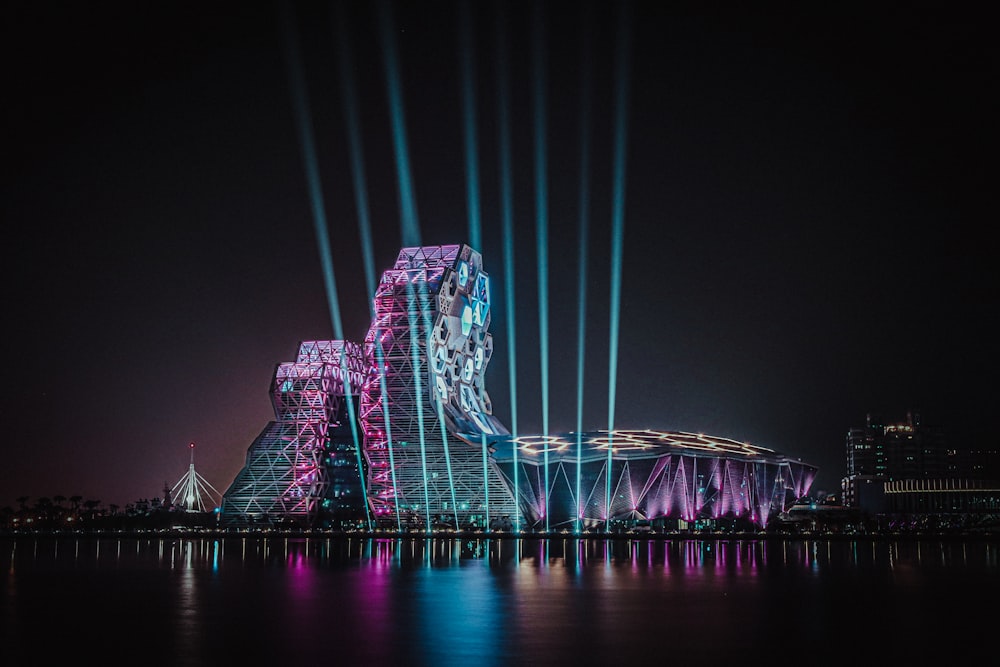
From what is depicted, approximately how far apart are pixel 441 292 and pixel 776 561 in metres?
66.0

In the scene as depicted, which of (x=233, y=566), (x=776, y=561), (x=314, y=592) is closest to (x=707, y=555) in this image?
(x=776, y=561)

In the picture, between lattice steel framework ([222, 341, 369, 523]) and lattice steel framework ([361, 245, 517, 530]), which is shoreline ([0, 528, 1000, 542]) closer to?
lattice steel framework ([222, 341, 369, 523])

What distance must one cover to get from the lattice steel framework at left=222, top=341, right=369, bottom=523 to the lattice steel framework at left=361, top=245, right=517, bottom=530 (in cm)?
524

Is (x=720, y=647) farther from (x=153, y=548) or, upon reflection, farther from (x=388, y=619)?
(x=153, y=548)

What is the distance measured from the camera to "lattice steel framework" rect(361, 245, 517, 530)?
120 m

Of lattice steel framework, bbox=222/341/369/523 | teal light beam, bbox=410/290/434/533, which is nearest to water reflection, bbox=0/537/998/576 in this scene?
teal light beam, bbox=410/290/434/533

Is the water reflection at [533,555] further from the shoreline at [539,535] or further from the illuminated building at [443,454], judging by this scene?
the illuminated building at [443,454]

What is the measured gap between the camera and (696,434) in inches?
5157

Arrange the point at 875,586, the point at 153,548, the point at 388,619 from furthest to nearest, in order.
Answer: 1. the point at 153,548
2. the point at 875,586
3. the point at 388,619

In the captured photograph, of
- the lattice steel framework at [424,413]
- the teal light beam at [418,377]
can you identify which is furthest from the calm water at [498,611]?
the teal light beam at [418,377]

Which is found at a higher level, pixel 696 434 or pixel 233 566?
pixel 696 434

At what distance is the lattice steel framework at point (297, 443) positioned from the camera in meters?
127

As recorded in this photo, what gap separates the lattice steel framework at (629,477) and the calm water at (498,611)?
46996 millimetres

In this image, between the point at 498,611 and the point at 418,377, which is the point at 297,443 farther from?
the point at 498,611
